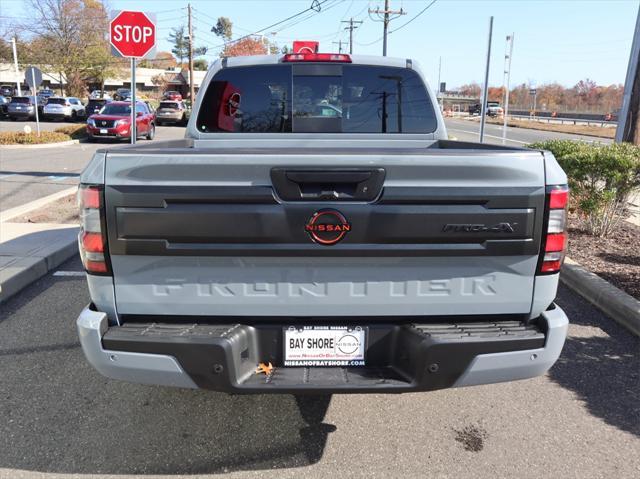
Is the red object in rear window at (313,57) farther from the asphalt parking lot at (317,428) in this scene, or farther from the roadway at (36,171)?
the roadway at (36,171)

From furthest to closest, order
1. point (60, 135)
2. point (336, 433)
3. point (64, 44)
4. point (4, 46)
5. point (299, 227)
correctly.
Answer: point (4, 46) → point (64, 44) → point (60, 135) → point (336, 433) → point (299, 227)

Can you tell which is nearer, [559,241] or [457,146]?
[559,241]

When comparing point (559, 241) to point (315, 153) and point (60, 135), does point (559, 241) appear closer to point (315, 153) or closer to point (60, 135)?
point (315, 153)

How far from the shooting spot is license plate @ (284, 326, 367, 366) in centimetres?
258

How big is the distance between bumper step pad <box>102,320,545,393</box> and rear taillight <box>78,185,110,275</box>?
321 millimetres

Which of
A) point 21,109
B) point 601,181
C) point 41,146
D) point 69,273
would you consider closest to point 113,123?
point 41,146

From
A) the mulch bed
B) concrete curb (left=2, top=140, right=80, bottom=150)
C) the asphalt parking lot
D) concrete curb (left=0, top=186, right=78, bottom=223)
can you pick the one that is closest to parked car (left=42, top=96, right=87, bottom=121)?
concrete curb (left=2, top=140, right=80, bottom=150)

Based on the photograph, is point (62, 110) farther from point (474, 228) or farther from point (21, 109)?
point (474, 228)

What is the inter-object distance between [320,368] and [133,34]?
8148 mm

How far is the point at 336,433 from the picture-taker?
3180 mm

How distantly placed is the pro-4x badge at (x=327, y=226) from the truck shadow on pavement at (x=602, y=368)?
2.24 m

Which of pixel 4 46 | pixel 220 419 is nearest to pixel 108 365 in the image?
pixel 220 419

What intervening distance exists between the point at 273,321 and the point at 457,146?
204 cm

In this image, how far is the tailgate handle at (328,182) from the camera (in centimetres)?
239
